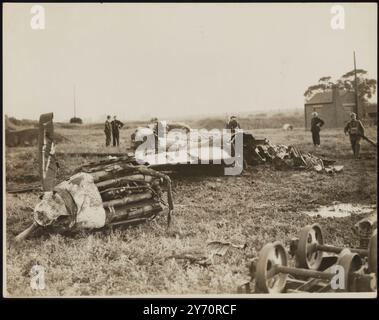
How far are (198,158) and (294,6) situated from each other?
2.14 m

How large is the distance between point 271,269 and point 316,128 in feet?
5.93

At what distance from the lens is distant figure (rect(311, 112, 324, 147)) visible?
5.38 m

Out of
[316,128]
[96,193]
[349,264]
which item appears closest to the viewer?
[349,264]

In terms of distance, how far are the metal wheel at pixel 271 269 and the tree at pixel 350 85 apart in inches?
74.8

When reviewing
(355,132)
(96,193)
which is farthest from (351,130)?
(96,193)

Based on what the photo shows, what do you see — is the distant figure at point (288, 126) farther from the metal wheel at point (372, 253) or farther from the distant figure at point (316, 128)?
the metal wheel at point (372, 253)

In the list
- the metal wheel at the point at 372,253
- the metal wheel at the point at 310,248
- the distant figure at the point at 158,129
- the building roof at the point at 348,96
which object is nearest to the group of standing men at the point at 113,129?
the distant figure at the point at 158,129

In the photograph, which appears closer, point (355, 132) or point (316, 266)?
point (316, 266)

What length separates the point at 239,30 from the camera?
210 inches

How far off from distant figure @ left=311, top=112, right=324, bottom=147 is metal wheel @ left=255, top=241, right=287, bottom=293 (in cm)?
137

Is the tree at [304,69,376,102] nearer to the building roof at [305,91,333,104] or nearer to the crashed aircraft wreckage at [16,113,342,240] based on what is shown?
the building roof at [305,91,333,104]

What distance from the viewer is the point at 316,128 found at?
5.39 meters

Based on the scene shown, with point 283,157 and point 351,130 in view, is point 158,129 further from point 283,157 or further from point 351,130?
point 351,130

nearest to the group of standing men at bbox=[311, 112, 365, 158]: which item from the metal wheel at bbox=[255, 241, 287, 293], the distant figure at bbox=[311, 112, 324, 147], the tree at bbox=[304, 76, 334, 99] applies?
the distant figure at bbox=[311, 112, 324, 147]
